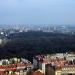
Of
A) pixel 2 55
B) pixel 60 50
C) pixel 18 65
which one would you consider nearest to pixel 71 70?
pixel 18 65

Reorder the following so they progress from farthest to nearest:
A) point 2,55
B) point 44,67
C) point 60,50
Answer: point 60,50 < point 2,55 < point 44,67

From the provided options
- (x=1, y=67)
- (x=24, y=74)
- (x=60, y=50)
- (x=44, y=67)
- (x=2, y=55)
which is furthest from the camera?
(x=60, y=50)

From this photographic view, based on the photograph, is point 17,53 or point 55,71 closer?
point 55,71

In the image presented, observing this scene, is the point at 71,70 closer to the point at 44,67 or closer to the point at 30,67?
the point at 44,67

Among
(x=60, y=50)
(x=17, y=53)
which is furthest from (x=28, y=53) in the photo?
(x=60, y=50)

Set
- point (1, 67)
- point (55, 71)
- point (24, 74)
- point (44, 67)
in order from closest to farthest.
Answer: point (55, 71) < point (24, 74) < point (44, 67) < point (1, 67)

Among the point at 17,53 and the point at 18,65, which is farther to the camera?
the point at 17,53

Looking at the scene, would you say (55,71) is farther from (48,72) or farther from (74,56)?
(74,56)

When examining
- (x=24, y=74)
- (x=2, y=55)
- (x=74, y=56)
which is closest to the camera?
(x=24, y=74)
